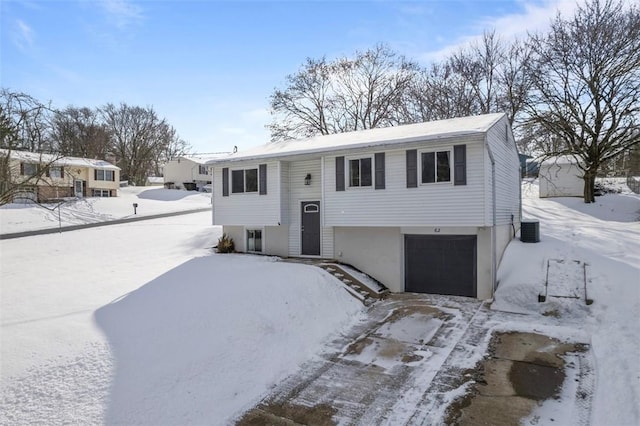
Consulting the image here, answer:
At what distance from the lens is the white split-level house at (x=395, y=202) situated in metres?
10.7

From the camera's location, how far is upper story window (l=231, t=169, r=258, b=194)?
14523mm

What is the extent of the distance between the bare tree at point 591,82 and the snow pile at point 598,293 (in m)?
7.75

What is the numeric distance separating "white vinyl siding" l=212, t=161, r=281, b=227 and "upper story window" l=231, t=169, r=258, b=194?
166 mm

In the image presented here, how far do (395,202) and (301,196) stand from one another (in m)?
3.93

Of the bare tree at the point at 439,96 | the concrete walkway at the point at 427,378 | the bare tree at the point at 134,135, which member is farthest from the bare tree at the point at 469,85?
the bare tree at the point at 134,135

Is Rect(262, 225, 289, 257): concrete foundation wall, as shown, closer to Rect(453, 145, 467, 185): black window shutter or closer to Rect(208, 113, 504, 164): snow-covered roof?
Rect(208, 113, 504, 164): snow-covered roof

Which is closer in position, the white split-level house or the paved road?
the white split-level house

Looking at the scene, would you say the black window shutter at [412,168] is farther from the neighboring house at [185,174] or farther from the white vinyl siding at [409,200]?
the neighboring house at [185,174]

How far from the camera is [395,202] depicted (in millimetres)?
11562

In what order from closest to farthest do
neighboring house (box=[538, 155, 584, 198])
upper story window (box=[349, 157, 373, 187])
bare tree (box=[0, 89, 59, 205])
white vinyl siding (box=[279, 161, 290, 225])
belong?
bare tree (box=[0, 89, 59, 205]) → upper story window (box=[349, 157, 373, 187]) → white vinyl siding (box=[279, 161, 290, 225]) → neighboring house (box=[538, 155, 584, 198])

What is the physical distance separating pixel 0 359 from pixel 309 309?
18.8ft

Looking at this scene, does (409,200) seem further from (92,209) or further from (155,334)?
(92,209)

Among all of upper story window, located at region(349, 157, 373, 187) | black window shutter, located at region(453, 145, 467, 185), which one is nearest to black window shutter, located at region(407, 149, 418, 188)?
black window shutter, located at region(453, 145, 467, 185)

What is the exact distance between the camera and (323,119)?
30.3 metres
